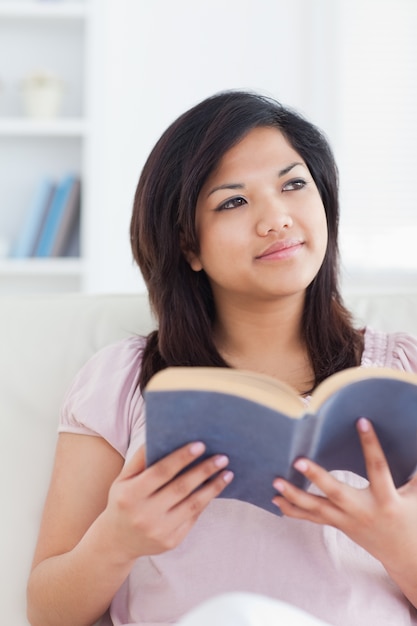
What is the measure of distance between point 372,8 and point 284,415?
325cm

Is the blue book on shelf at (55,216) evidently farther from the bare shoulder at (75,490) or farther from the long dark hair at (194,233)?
the bare shoulder at (75,490)

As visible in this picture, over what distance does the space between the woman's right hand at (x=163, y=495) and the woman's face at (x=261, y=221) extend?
440 mm

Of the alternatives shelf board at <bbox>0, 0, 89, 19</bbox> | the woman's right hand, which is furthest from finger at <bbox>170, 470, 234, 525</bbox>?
shelf board at <bbox>0, 0, 89, 19</bbox>

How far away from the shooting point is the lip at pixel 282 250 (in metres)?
1.38

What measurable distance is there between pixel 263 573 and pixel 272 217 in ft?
1.65

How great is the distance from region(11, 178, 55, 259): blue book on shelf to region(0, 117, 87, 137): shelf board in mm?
184

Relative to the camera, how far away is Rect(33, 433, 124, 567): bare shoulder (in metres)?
1.34

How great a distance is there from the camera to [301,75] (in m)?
3.80

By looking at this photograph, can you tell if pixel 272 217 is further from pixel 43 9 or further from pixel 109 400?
pixel 43 9

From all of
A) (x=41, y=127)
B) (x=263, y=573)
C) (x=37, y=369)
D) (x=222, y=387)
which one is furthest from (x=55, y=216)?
(x=222, y=387)

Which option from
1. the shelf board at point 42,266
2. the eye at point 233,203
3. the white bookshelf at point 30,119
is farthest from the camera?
the white bookshelf at point 30,119

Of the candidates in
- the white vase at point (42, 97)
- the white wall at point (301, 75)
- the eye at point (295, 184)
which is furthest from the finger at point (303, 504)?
the white vase at point (42, 97)

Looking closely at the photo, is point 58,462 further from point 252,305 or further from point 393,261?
point 393,261

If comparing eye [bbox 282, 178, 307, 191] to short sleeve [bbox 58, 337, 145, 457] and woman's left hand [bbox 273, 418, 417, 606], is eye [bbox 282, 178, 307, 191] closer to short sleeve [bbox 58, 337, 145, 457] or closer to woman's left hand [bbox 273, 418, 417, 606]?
short sleeve [bbox 58, 337, 145, 457]
